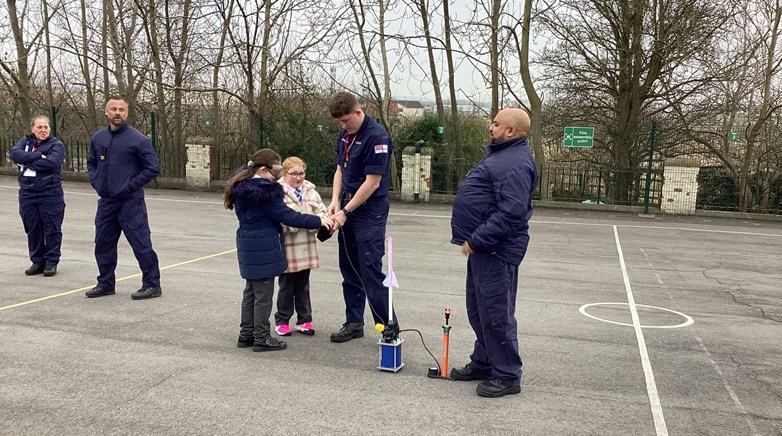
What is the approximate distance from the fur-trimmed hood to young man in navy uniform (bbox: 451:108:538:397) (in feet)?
4.76

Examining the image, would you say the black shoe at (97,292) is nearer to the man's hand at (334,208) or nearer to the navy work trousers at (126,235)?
the navy work trousers at (126,235)

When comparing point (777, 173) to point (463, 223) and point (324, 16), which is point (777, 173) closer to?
point (324, 16)

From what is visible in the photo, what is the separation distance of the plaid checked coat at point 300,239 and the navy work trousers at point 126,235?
80.8 inches

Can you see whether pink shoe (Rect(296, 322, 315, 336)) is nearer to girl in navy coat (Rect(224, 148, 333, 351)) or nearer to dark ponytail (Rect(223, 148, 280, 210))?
girl in navy coat (Rect(224, 148, 333, 351))

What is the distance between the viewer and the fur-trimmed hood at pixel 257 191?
15.5 feet

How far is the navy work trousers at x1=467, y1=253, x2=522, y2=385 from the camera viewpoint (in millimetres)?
4020

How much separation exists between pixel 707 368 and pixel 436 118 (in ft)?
66.2

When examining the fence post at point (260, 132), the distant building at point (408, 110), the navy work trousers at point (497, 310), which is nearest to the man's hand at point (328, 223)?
the navy work trousers at point (497, 310)

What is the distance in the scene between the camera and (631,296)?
7.19m

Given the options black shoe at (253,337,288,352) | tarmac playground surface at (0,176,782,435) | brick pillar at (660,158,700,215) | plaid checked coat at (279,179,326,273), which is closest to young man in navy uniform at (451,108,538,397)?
tarmac playground surface at (0,176,782,435)

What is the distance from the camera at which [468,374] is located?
173 inches

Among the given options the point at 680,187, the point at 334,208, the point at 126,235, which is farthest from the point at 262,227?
the point at 680,187

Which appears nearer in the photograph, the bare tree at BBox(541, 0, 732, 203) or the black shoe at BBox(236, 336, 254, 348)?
the black shoe at BBox(236, 336, 254, 348)

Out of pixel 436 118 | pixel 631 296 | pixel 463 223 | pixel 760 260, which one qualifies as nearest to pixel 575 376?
pixel 463 223
